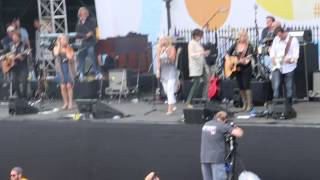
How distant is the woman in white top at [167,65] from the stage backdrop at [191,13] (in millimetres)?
2496

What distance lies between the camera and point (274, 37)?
42.2 ft

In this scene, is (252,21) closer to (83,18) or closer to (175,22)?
(175,22)

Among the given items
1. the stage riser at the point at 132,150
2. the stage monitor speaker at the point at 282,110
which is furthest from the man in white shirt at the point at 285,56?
the stage riser at the point at 132,150

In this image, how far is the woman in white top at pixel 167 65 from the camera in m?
13.6

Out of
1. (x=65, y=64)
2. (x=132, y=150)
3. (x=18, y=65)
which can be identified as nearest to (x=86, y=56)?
(x=65, y=64)

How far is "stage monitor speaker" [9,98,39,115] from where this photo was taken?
15023 mm

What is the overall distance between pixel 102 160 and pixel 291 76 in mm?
3805

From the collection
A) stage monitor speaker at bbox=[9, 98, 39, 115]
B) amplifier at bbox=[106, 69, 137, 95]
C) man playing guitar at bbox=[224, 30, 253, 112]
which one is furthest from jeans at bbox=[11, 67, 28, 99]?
man playing guitar at bbox=[224, 30, 253, 112]

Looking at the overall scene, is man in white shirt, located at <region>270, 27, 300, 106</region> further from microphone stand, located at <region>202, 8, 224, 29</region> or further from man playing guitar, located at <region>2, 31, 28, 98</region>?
man playing guitar, located at <region>2, 31, 28, 98</region>

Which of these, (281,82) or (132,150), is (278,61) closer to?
(281,82)

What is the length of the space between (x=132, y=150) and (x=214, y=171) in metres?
2.61

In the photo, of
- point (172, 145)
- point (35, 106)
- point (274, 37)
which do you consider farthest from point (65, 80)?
point (274, 37)

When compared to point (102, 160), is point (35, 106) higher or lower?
higher

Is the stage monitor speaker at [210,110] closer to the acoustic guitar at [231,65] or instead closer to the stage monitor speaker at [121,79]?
the acoustic guitar at [231,65]
